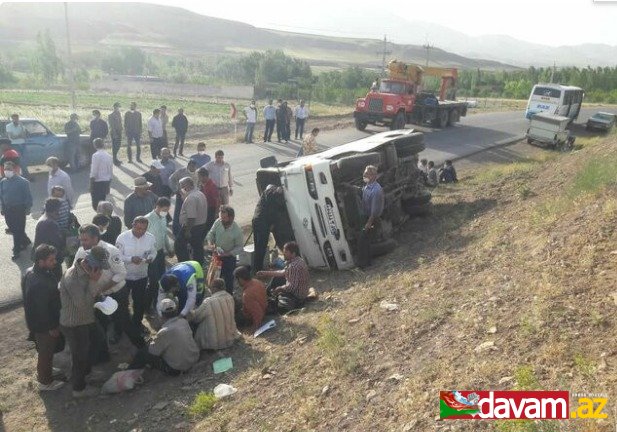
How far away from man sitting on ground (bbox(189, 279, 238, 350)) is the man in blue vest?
0.18m

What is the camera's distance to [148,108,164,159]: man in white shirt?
15.5 metres

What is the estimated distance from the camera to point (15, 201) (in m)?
8.87

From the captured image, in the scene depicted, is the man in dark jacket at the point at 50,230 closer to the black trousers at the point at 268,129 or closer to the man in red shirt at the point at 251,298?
the man in red shirt at the point at 251,298

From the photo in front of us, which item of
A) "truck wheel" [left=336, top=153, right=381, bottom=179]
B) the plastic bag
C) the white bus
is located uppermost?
the white bus

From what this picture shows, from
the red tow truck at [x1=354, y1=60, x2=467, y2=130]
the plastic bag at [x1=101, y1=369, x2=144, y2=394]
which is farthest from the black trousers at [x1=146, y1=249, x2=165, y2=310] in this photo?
the red tow truck at [x1=354, y1=60, x2=467, y2=130]

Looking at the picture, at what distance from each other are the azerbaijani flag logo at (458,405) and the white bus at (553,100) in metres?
26.1

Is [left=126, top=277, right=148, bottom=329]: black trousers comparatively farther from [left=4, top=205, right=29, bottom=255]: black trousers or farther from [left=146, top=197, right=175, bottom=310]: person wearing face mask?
[left=4, top=205, right=29, bottom=255]: black trousers

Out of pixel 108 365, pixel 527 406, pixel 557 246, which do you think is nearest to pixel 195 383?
pixel 108 365

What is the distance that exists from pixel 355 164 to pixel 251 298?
3.07 m

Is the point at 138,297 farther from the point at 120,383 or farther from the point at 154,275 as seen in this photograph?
the point at 120,383

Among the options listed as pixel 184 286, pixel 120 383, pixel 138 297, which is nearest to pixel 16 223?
pixel 138 297

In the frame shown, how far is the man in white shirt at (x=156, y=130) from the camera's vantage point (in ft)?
50.8

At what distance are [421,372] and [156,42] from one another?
199m

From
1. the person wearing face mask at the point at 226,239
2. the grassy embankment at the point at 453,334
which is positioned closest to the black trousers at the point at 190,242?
the person wearing face mask at the point at 226,239
